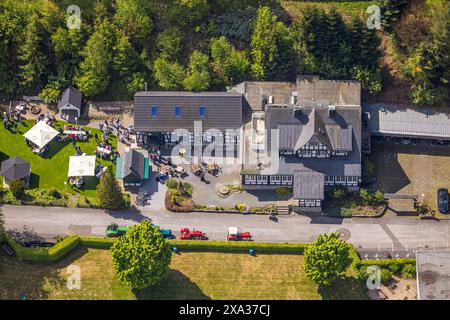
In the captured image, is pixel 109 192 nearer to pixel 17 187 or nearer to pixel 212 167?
pixel 17 187

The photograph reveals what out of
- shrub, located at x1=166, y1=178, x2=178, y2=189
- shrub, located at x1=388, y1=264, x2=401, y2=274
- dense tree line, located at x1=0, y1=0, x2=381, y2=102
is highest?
dense tree line, located at x1=0, y1=0, x2=381, y2=102

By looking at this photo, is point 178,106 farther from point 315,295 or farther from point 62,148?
point 315,295

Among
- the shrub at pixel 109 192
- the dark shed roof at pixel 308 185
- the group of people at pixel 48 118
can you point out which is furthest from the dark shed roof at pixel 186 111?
the group of people at pixel 48 118

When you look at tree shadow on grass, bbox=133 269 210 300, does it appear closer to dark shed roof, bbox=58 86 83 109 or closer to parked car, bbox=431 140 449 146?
dark shed roof, bbox=58 86 83 109

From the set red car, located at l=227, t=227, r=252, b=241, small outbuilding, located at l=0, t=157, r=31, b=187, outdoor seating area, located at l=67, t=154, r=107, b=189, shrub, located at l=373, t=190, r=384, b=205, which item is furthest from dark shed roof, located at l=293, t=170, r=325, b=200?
small outbuilding, located at l=0, t=157, r=31, b=187

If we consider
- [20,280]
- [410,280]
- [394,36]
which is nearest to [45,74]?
[20,280]

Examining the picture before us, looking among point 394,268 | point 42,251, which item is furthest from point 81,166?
point 394,268
